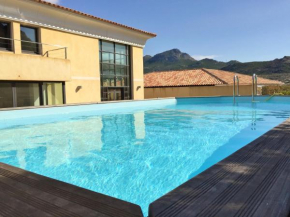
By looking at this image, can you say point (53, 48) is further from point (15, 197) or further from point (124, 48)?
point (15, 197)

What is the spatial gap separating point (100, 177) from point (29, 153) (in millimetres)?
2788

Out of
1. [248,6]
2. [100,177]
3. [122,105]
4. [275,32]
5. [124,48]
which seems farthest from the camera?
[275,32]

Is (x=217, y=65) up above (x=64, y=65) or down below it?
above

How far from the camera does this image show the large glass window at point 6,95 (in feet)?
45.3

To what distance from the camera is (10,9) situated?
542 inches

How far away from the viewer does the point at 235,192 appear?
179 cm

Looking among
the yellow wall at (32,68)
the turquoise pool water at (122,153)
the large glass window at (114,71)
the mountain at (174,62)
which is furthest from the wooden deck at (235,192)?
the mountain at (174,62)

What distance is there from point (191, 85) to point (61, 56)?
19.5 meters

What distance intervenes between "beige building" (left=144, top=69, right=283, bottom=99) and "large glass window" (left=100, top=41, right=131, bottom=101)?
447 inches

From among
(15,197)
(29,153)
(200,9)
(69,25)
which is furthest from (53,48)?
(200,9)

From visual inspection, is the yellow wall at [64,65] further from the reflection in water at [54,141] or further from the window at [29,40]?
the reflection in water at [54,141]

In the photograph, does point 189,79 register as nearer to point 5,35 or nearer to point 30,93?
point 30,93

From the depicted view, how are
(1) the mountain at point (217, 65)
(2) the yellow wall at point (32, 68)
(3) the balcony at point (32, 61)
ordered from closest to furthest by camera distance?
(2) the yellow wall at point (32, 68), (3) the balcony at point (32, 61), (1) the mountain at point (217, 65)

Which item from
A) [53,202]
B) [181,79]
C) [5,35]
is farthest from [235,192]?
[181,79]
